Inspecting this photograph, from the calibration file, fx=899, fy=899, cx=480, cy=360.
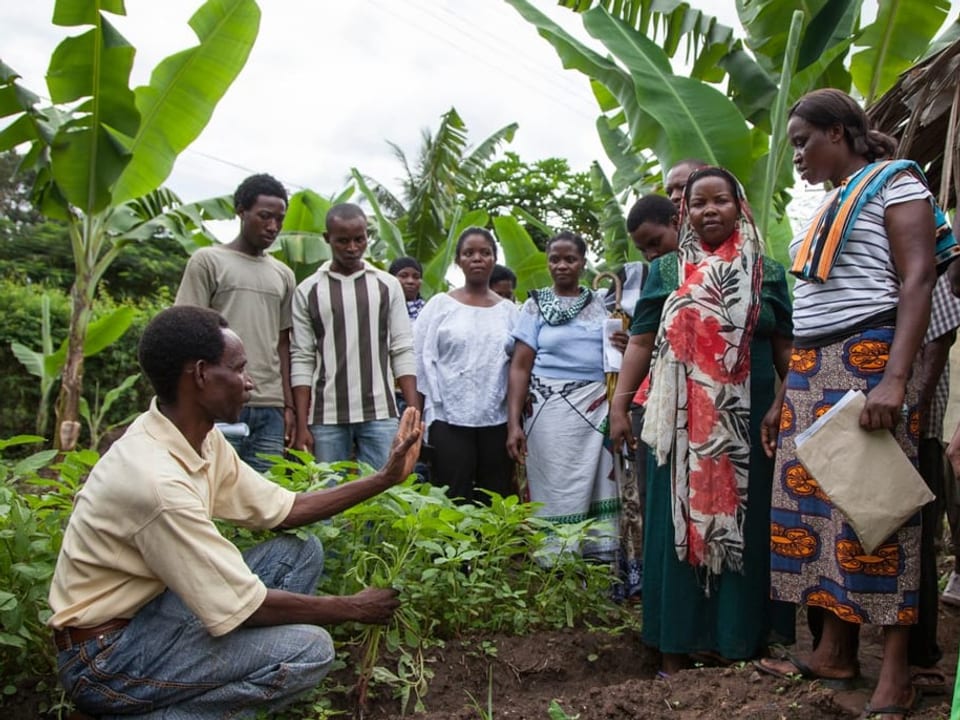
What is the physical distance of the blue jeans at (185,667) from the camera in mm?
2428

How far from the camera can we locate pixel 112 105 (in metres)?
6.14

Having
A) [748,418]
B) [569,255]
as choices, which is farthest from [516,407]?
[748,418]

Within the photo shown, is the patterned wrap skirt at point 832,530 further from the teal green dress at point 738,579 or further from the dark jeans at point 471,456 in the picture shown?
the dark jeans at point 471,456

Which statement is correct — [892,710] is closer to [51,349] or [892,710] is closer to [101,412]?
[101,412]

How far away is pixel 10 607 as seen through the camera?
2506 mm

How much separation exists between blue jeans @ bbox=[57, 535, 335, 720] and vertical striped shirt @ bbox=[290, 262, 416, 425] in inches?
74.7

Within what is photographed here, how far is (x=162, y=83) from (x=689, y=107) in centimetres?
367

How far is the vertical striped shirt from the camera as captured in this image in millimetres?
4422

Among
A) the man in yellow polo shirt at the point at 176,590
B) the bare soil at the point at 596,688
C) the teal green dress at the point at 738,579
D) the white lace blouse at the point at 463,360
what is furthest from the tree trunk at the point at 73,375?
the teal green dress at the point at 738,579

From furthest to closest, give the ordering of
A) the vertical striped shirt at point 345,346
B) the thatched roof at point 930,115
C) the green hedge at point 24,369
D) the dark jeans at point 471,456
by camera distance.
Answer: the green hedge at point 24,369
the dark jeans at point 471,456
the vertical striped shirt at point 345,346
the thatched roof at point 930,115

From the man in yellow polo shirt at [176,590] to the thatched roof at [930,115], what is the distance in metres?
2.69

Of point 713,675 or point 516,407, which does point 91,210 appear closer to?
point 516,407

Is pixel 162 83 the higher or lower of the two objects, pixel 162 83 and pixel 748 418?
the higher

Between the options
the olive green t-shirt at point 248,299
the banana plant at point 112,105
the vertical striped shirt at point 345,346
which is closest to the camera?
the olive green t-shirt at point 248,299
